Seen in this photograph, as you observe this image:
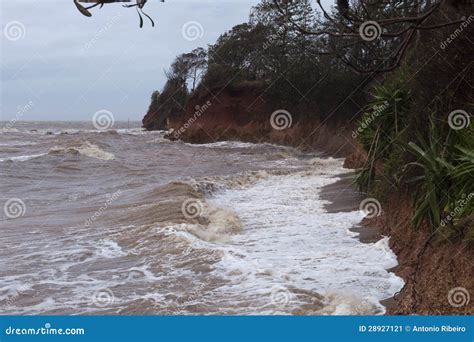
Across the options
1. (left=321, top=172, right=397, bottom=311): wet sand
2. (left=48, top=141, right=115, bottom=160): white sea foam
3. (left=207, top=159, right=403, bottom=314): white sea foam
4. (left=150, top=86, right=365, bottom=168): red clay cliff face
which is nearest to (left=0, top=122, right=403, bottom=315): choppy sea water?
(left=207, top=159, right=403, bottom=314): white sea foam

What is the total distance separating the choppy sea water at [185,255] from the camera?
18.3 feet

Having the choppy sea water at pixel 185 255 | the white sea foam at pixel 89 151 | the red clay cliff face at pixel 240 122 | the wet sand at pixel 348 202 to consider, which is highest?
the red clay cliff face at pixel 240 122

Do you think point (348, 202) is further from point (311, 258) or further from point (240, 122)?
point (240, 122)

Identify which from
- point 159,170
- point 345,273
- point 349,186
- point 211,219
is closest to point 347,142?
point 159,170

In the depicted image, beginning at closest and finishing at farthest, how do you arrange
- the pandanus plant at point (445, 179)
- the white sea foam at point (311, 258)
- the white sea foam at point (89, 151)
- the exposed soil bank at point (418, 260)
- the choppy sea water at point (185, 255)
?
the exposed soil bank at point (418, 260), the pandanus plant at point (445, 179), the choppy sea water at point (185, 255), the white sea foam at point (311, 258), the white sea foam at point (89, 151)

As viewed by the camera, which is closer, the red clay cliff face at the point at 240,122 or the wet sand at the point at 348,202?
the wet sand at the point at 348,202

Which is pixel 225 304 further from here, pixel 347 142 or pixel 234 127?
pixel 234 127

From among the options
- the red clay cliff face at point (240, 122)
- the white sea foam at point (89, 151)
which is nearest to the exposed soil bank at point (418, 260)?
the white sea foam at point (89, 151)

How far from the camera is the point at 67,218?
10992mm

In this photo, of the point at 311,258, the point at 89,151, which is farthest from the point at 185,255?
the point at 89,151

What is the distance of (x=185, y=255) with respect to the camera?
7.45 metres

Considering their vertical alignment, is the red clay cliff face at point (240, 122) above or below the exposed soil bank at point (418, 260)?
above

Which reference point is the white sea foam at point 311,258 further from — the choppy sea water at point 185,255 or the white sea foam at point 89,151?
the white sea foam at point 89,151

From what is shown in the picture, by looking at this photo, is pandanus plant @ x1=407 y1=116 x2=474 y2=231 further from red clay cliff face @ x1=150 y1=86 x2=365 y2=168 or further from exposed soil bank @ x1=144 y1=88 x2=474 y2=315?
red clay cliff face @ x1=150 y1=86 x2=365 y2=168
